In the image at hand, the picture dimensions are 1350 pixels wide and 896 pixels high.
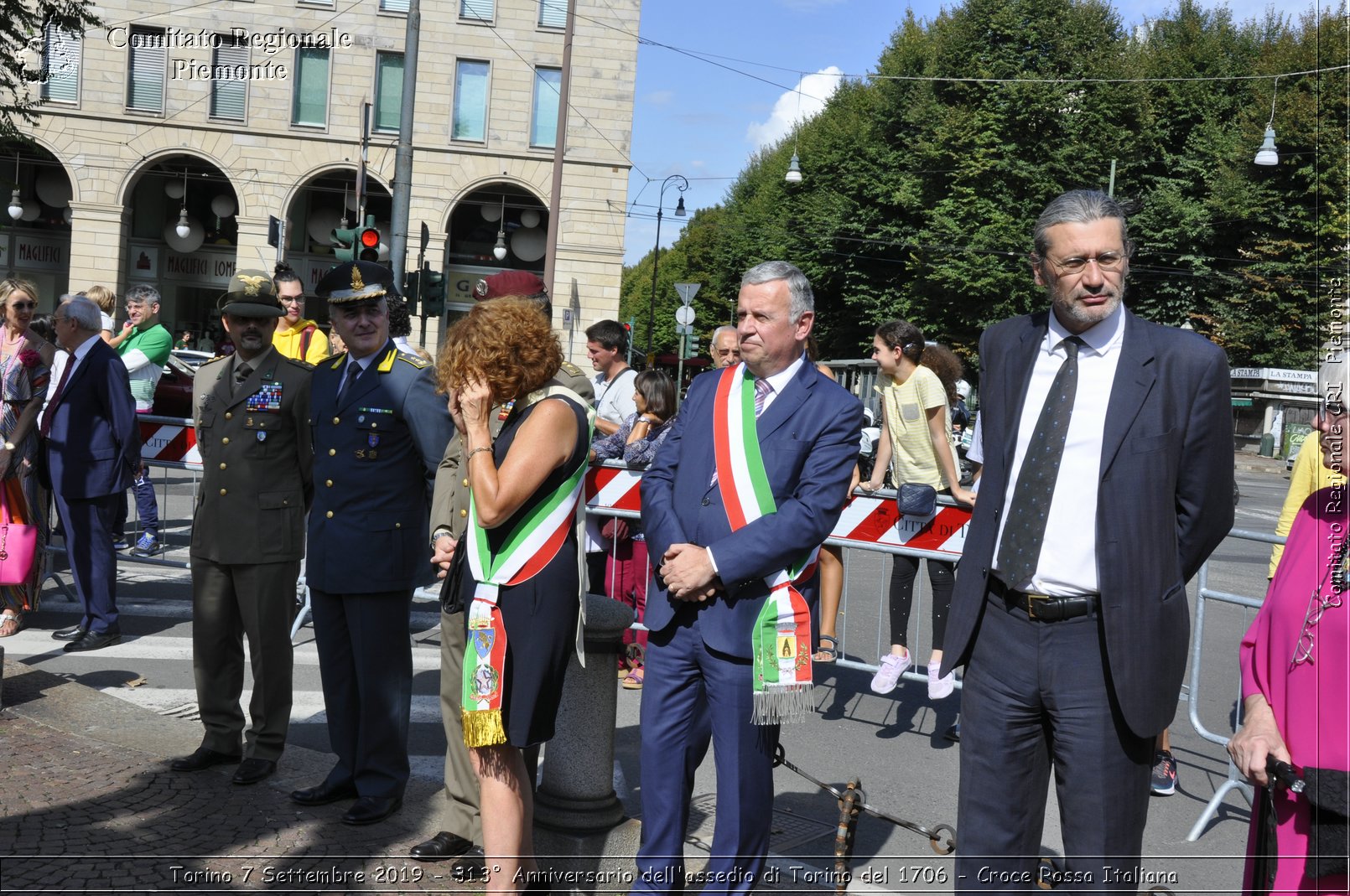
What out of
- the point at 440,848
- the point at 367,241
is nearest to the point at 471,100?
the point at 367,241

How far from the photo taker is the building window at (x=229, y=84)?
36.5m

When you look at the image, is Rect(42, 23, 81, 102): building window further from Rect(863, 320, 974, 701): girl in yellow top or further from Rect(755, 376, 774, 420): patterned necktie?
Rect(755, 376, 774, 420): patterned necktie

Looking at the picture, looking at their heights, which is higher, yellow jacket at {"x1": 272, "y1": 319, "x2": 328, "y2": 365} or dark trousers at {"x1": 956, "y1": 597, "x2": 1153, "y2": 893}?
yellow jacket at {"x1": 272, "y1": 319, "x2": 328, "y2": 365}

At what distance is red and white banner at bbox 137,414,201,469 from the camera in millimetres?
9602

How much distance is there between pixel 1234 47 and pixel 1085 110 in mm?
5464

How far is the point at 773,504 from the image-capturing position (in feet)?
12.5

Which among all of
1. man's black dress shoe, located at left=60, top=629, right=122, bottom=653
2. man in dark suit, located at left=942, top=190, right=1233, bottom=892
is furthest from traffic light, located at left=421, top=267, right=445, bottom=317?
man in dark suit, located at left=942, top=190, right=1233, bottom=892

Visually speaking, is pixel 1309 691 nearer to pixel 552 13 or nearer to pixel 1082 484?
pixel 1082 484

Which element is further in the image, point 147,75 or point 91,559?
point 147,75

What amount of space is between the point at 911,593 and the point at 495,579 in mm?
3904

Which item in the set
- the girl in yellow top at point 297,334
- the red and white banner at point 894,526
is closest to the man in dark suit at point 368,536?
the red and white banner at point 894,526

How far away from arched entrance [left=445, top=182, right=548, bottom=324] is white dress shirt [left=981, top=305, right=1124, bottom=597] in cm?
3628

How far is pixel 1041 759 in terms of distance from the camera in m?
3.29

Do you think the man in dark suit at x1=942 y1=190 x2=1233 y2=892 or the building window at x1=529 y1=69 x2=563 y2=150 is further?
the building window at x1=529 y1=69 x2=563 y2=150
